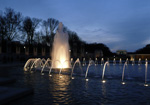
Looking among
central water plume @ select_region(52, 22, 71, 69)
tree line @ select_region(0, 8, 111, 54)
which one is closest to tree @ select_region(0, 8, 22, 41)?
tree line @ select_region(0, 8, 111, 54)

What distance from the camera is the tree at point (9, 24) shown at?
47.9 meters

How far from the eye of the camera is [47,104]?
20.9 feet

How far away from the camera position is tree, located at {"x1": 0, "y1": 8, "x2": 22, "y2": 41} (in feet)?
157

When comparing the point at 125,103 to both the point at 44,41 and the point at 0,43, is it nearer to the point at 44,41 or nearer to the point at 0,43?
the point at 0,43

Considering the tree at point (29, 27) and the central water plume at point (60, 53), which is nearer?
the central water plume at point (60, 53)

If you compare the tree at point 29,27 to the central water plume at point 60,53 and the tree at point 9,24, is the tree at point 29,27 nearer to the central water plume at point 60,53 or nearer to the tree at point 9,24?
the tree at point 9,24

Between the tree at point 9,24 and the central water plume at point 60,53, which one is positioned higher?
the tree at point 9,24

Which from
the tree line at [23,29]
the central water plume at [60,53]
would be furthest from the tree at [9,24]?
the central water plume at [60,53]

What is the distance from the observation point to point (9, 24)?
4875cm

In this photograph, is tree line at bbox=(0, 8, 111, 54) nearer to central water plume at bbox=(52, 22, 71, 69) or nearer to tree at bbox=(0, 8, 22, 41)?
tree at bbox=(0, 8, 22, 41)

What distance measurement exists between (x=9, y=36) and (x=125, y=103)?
4763 cm

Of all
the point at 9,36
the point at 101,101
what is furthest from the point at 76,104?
the point at 9,36

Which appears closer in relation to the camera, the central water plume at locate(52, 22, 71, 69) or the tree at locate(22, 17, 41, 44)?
the central water plume at locate(52, 22, 71, 69)

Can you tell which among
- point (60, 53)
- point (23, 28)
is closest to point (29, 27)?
point (23, 28)
